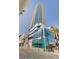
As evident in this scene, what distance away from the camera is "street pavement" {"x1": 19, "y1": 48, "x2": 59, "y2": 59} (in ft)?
6.02

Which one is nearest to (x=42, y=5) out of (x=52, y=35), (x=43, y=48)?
(x=52, y=35)

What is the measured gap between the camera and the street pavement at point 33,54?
184cm

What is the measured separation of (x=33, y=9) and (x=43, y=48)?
0.49 meters

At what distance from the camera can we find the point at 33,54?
75.1 inches
